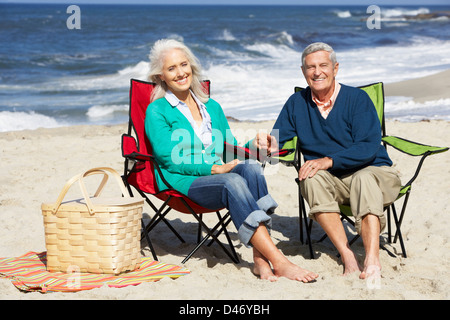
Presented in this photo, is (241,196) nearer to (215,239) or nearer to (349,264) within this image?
(215,239)

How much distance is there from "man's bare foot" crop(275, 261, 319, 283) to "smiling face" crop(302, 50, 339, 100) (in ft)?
3.25

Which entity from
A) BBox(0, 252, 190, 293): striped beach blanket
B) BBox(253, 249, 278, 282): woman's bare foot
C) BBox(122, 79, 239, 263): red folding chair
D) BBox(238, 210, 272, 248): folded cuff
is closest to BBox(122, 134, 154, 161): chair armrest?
BBox(122, 79, 239, 263): red folding chair

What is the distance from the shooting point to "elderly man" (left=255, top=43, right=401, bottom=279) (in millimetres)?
2973

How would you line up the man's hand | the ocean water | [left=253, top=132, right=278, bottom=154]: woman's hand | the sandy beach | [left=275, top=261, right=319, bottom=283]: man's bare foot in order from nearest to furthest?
the sandy beach < [left=275, top=261, right=319, bottom=283]: man's bare foot < the man's hand < [left=253, top=132, right=278, bottom=154]: woman's hand < the ocean water

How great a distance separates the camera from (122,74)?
14969 mm

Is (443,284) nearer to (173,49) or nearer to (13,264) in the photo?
(173,49)

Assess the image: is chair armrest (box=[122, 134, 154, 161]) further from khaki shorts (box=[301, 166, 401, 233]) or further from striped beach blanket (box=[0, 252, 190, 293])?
khaki shorts (box=[301, 166, 401, 233])

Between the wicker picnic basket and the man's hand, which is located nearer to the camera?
the wicker picnic basket

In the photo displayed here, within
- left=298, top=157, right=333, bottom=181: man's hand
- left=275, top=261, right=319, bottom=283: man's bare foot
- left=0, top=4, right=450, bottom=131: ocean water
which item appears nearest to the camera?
left=275, top=261, right=319, bottom=283: man's bare foot

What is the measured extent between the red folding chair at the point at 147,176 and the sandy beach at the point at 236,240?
167 mm

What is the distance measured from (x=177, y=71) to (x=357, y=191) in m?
A: 1.15

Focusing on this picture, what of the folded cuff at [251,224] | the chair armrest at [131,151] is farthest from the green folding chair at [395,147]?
the chair armrest at [131,151]

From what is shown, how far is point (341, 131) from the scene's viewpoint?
327 cm
